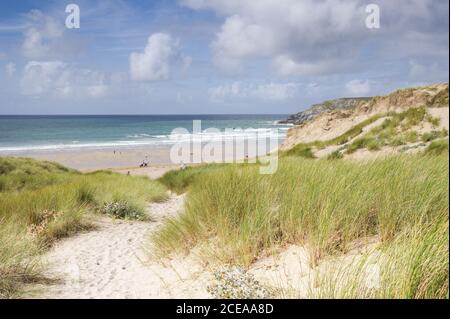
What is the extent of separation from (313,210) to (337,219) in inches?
15.4

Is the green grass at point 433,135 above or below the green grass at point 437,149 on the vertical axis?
above

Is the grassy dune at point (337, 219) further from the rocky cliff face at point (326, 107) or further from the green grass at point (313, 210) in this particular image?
the rocky cliff face at point (326, 107)

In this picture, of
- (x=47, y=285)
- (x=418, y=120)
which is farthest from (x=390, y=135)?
(x=47, y=285)

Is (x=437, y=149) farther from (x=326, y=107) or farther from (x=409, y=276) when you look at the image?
(x=326, y=107)

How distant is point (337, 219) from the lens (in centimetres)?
457

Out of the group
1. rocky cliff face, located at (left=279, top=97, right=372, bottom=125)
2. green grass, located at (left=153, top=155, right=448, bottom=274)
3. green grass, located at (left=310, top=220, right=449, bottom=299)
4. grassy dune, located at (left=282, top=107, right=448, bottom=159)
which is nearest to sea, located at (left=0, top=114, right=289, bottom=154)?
rocky cliff face, located at (left=279, top=97, right=372, bottom=125)

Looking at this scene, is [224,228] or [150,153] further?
[150,153]

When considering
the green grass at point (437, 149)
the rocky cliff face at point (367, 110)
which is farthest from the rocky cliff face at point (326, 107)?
the green grass at point (437, 149)

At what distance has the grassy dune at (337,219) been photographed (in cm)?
312

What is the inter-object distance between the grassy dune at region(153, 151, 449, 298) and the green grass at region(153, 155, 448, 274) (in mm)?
11

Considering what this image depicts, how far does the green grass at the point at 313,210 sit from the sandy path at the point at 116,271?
454 mm
